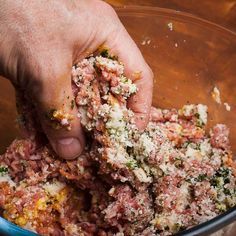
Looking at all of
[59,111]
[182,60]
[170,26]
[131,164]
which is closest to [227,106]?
[182,60]

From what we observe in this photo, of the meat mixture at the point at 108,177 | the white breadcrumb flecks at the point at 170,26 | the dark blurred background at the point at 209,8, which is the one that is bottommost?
the meat mixture at the point at 108,177

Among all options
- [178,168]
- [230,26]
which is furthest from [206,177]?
[230,26]

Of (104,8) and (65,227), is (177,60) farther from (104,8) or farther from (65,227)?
(65,227)

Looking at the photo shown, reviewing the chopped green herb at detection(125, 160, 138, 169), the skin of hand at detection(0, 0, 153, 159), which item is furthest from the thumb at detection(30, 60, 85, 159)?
the chopped green herb at detection(125, 160, 138, 169)

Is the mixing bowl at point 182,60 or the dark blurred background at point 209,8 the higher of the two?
the dark blurred background at point 209,8

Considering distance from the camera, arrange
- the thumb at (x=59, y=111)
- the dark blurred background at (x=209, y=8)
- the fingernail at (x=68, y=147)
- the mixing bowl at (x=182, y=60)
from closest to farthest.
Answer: the thumb at (x=59, y=111) → the fingernail at (x=68, y=147) → the mixing bowl at (x=182, y=60) → the dark blurred background at (x=209, y=8)

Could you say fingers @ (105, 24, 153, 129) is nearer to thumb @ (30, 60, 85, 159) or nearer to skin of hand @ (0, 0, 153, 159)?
skin of hand @ (0, 0, 153, 159)

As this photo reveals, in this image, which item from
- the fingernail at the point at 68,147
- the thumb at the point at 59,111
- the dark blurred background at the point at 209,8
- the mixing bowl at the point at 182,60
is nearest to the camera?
the thumb at the point at 59,111

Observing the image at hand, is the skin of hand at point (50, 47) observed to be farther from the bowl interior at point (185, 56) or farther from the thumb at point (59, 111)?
the bowl interior at point (185, 56)

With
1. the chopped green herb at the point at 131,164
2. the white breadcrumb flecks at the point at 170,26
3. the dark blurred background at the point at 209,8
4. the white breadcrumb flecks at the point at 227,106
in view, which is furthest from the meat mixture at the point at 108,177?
the dark blurred background at the point at 209,8
